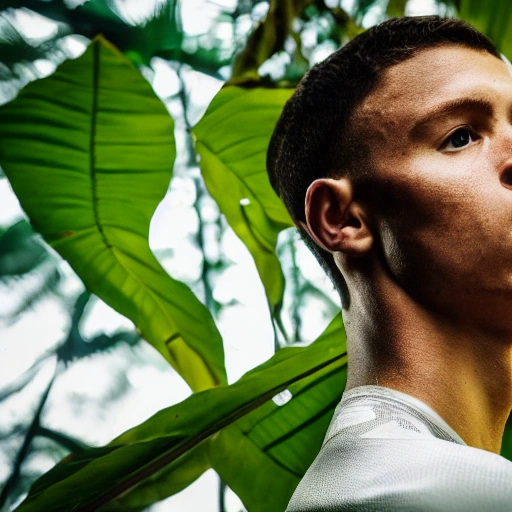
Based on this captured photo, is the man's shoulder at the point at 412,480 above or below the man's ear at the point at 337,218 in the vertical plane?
below

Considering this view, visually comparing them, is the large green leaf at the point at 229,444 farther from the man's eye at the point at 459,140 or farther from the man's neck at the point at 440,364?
the man's eye at the point at 459,140

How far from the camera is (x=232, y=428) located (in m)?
1.10

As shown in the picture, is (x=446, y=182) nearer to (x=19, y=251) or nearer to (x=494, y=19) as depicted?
(x=494, y=19)

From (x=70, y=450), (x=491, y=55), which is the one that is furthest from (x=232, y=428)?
(x=491, y=55)

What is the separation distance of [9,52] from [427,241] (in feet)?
2.84

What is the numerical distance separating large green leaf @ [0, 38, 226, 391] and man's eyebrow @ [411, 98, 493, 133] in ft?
1.67

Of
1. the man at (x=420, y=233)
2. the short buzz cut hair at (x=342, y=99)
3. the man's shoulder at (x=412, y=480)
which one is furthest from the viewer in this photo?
the short buzz cut hair at (x=342, y=99)

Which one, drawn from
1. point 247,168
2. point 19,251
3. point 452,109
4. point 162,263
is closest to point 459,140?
point 452,109

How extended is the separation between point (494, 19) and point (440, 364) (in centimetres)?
82

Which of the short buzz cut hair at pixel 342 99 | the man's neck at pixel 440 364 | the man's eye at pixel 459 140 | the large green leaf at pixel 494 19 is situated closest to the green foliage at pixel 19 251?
the short buzz cut hair at pixel 342 99

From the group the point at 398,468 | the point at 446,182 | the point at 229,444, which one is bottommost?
the point at 229,444

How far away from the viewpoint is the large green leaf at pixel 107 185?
112 centimetres

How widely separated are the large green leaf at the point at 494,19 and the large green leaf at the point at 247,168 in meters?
0.45

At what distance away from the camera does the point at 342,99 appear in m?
1.02
